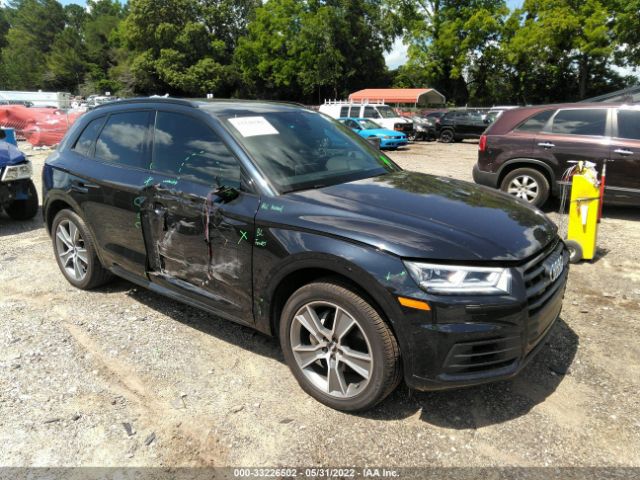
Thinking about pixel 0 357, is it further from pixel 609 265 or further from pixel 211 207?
pixel 609 265

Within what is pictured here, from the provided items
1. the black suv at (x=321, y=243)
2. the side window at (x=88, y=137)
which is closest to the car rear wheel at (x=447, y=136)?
the black suv at (x=321, y=243)

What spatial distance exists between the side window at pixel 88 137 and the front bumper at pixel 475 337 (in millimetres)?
3305

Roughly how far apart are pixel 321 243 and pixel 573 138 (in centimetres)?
620

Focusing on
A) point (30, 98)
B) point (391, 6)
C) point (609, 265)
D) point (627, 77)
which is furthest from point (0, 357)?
point (391, 6)

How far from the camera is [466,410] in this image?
112 inches

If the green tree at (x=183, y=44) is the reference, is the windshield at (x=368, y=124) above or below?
below

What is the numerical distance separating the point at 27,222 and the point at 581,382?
7498mm

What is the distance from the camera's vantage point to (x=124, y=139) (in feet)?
13.0

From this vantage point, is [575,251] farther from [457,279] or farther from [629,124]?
[457,279]

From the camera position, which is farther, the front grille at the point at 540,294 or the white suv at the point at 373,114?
the white suv at the point at 373,114

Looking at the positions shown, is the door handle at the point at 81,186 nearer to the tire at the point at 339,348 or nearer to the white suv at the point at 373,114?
the tire at the point at 339,348

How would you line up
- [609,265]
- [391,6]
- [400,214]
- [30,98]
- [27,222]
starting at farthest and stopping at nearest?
[391,6] < [30,98] < [27,222] < [609,265] < [400,214]

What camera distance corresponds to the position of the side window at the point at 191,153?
3178 mm

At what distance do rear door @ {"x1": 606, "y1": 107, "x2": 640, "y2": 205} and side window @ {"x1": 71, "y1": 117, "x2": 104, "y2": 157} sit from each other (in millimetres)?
6563
